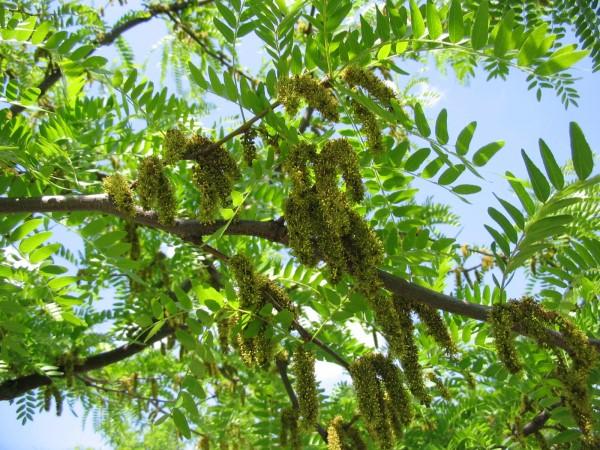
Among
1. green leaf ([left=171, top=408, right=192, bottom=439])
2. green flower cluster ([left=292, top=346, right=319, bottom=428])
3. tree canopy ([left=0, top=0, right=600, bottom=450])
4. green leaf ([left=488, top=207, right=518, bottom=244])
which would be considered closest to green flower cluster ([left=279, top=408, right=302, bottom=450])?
tree canopy ([left=0, top=0, right=600, bottom=450])

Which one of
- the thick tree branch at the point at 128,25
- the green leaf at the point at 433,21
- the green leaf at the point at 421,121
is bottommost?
the green leaf at the point at 421,121

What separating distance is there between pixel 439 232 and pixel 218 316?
1848mm

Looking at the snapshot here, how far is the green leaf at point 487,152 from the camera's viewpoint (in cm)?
139

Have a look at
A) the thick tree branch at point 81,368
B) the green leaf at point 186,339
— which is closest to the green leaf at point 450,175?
the green leaf at point 186,339

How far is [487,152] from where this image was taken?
1.40 meters

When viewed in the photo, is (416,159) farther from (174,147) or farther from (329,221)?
(174,147)

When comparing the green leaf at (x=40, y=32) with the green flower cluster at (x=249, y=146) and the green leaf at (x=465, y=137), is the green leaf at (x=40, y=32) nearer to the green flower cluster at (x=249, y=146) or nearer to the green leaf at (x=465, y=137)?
the green flower cluster at (x=249, y=146)

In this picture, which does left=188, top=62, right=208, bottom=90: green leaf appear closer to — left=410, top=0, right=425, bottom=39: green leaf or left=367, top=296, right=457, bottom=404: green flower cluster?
left=410, top=0, right=425, bottom=39: green leaf

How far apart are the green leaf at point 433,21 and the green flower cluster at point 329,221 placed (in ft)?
1.13

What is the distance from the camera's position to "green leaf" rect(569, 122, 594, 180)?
46.2 inches

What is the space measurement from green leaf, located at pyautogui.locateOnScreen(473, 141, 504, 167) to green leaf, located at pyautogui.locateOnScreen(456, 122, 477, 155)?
33 millimetres

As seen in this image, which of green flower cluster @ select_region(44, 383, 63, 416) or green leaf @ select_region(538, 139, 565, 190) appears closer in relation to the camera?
green leaf @ select_region(538, 139, 565, 190)

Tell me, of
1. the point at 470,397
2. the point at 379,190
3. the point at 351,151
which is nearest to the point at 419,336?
the point at 379,190

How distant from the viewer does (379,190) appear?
1.83 meters
